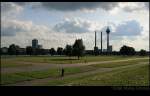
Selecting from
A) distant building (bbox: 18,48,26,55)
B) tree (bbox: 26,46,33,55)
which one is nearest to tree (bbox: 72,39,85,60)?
tree (bbox: 26,46,33,55)

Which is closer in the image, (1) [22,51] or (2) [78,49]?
(2) [78,49]

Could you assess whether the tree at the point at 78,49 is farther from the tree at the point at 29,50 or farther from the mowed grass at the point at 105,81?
the mowed grass at the point at 105,81

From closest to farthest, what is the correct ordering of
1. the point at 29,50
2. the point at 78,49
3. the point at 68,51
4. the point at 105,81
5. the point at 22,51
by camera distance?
the point at 105,81 < the point at 78,49 < the point at 68,51 < the point at 29,50 < the point at 22,51

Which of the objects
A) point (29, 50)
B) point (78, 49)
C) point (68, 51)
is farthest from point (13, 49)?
point (78, 49)

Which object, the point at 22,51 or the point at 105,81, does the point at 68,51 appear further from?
the point at 22,51

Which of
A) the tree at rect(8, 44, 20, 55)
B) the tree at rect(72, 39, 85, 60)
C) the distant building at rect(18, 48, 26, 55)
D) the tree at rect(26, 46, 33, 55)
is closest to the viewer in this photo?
the tree at rect(72, 39, 85, 60)

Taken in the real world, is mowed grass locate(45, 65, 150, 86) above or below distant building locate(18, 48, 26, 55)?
below

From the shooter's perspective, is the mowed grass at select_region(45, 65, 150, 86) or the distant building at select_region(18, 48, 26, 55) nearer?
the mowed grass at select_region(45, 65, 150, 86)

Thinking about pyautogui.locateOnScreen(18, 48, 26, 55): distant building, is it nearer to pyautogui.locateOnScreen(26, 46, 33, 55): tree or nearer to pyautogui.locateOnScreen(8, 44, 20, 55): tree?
pyautogui.locateOnScreen(26, 46, 33, 55): tree

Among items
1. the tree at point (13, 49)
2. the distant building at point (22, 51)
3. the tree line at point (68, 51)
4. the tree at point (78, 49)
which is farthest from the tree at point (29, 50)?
the tree at point (78, 49)

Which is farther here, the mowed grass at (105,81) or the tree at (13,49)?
the tree at (13,49)
